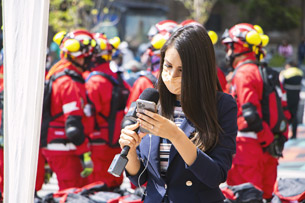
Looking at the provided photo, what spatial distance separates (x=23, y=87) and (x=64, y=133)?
3.35m

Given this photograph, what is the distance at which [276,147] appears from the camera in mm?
6094

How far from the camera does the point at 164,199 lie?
2732 millimetres

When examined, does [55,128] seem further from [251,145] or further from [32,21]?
[32,21]

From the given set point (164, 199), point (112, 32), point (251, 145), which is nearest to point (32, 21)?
point (164, 199)

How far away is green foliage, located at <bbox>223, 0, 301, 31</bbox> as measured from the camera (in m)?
32.1

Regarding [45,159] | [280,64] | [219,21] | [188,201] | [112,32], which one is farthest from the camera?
[219,21]

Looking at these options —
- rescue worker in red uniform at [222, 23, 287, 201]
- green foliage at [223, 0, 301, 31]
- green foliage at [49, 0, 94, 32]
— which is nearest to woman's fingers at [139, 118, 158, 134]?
rescue worker in red uniform at [222, 23, 287, 201]

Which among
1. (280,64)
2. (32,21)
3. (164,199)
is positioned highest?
(32,21)

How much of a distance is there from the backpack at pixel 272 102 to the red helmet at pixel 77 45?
2.11 metres

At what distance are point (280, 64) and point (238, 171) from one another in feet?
76.6

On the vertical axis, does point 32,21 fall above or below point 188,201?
above

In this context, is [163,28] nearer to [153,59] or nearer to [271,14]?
[153,59]

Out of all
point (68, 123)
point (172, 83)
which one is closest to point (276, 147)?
point (68, 123)

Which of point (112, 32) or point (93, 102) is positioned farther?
point (112, 32)
